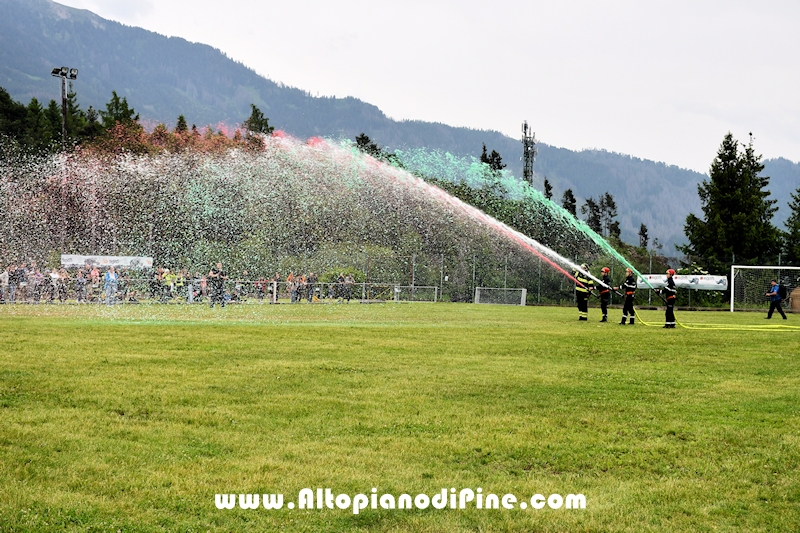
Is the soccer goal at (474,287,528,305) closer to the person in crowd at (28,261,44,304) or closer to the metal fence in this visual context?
the metal fence

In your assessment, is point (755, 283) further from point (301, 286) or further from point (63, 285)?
point (63, 285)

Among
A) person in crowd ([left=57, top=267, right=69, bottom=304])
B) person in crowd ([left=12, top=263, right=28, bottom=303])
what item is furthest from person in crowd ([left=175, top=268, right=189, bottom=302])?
person in crowd ([left=12, top=263, right=28, bottom=303])

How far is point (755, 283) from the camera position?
143ft

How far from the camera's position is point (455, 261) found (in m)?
46.8

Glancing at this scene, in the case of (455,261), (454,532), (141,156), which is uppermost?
(141,156)

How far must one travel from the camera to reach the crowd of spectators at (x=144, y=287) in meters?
35.3

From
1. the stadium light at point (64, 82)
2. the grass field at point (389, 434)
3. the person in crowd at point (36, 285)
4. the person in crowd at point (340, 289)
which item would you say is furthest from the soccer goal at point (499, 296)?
the grass field at point (389, 434)

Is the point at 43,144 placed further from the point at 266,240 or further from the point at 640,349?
the point at 640,349

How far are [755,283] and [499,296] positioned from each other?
589 inches

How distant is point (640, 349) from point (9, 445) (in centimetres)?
1349

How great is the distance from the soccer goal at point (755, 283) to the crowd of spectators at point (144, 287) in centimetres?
2271

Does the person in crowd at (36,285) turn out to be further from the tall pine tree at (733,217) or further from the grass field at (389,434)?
the tall pine tree at (733,217)

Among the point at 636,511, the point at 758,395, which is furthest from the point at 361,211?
the point at 636,511

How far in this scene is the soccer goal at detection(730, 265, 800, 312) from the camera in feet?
140
